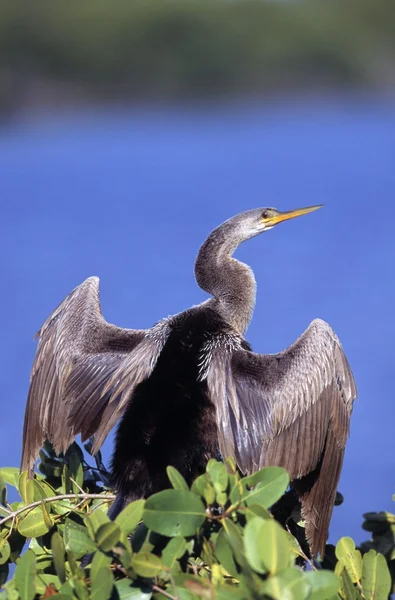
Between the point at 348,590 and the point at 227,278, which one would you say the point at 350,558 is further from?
the point at 227,278

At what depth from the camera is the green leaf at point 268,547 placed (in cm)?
171

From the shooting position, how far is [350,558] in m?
2.47

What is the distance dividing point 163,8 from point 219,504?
63.3ft

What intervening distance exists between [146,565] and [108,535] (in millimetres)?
92

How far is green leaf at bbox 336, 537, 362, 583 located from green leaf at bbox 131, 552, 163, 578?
1.98 ft

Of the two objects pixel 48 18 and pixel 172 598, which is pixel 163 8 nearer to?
pixel 48 18

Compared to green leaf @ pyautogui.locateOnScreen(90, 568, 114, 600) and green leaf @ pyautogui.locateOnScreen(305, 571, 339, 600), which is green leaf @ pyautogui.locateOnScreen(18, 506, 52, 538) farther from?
green leaf @ pyautogui.locateOnScreen(305, 571, 339, 600)

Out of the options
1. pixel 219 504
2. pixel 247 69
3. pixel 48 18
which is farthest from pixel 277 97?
pixel 219 504

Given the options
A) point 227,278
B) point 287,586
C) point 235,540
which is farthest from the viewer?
point 227,278

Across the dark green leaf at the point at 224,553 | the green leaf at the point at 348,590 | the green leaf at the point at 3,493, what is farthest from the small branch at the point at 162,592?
the green leaf at the point at 3,493

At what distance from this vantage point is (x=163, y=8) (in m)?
20.4

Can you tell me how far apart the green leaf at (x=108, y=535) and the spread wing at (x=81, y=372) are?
1.13 m

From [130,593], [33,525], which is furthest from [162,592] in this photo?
[33,525]

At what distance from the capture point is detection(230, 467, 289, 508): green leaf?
2109 millimetres
